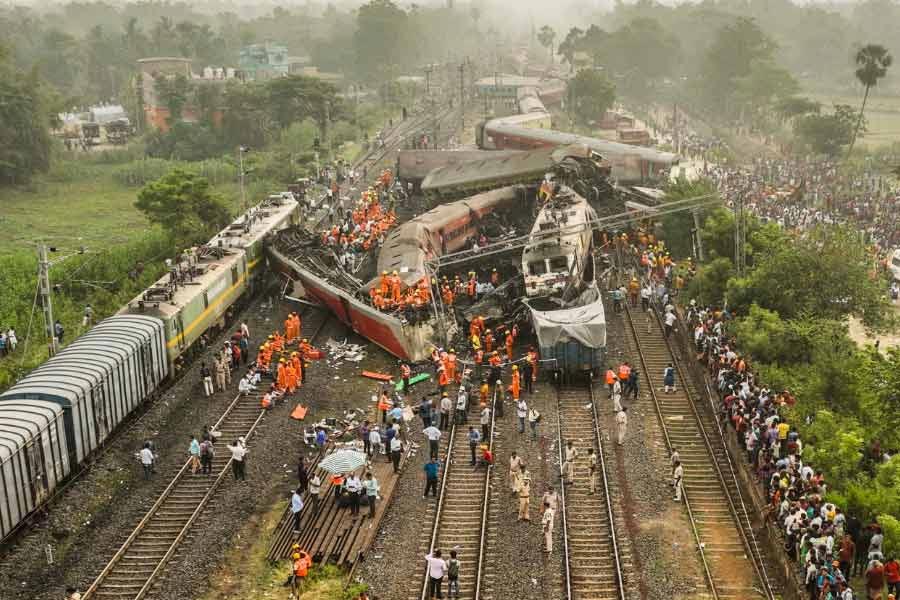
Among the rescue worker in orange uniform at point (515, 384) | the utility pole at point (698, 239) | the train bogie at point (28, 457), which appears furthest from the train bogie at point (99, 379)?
the utility pole at point (698, 239)

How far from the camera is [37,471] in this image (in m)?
20.7

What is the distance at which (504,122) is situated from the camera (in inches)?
2785

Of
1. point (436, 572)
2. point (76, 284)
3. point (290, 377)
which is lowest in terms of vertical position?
point (76, 284)

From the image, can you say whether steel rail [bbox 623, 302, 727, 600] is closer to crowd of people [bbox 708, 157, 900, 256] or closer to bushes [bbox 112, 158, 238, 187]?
crowd of people [bbox 708, 157, 900, 256]

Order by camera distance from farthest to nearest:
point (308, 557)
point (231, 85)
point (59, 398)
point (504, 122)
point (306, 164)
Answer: point (231, 85), point (504, 122), point (306, 164), point (59, 398), point (308, 557)

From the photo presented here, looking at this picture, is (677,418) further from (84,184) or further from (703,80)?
(703,80)

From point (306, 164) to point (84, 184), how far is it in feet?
67.9

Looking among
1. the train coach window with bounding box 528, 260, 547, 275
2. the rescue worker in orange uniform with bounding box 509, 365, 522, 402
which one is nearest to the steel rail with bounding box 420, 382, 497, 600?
the rescue worker in orange uniform with bounding box 509, 365, 522, 402

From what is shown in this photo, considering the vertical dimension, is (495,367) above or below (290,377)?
above

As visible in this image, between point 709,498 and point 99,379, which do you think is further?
point 99,379

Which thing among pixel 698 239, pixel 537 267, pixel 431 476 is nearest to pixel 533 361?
pixel 537 267

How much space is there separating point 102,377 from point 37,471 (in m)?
3.43

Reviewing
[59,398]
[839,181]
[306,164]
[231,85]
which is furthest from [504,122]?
[59,398]

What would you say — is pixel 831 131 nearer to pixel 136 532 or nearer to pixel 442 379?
pixel 442 379
